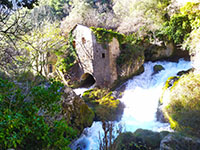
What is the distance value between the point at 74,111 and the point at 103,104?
4253 millimetres

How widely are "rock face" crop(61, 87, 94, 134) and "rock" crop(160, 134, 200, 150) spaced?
337 centimetres

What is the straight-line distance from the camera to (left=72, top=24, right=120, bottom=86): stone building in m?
13.2

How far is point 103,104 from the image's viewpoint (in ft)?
34.7

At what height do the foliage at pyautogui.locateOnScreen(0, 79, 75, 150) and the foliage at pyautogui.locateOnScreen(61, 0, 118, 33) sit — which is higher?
the foliage at pyautogui.locateOnScreen(61, 0, 118, 33)

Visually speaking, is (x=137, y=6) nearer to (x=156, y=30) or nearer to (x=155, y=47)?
(x=156, y=30)

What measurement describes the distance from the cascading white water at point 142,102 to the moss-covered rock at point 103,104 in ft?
1.61

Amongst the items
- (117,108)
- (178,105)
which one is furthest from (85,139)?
(178,105)

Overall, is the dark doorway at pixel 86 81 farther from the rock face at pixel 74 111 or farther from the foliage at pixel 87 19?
the rock face at pixel 74 111

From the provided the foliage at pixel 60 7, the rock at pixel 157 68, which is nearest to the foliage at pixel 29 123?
the rock at pixel 157 68

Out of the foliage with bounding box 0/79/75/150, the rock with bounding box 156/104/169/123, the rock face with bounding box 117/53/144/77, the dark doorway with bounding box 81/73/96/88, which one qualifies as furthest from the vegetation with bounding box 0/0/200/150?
the dark doorway with bounding box 81/73/96/88

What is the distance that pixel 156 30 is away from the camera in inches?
587

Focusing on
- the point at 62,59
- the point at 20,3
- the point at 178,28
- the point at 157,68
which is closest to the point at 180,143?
the point at 20,3

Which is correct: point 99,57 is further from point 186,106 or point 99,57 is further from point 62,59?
point 186,106

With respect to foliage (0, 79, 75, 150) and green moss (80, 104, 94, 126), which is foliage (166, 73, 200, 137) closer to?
green moss (80, 104, 94, 126)
